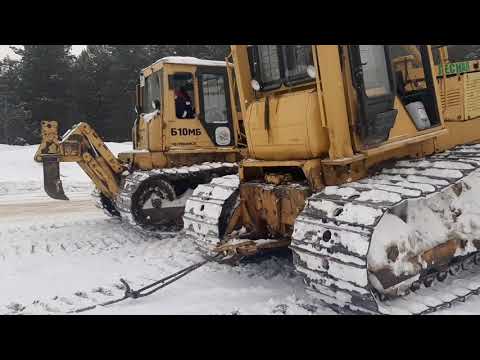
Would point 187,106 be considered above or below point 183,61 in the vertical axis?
below

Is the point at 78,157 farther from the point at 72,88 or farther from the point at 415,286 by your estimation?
the point at 72,88

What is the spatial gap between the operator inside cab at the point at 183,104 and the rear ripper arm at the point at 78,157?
149 cm

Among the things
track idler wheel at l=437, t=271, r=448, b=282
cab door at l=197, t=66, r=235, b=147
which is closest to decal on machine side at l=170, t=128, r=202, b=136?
cab door at l=197, t=66, r=235, b=147

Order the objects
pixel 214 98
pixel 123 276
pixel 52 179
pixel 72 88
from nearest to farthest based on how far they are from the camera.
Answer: pixel 123 276 → pixel 52 179 → pixel 214 98 → pixel 72 88

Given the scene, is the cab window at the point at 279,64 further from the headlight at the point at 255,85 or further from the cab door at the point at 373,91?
the cab door at the point at 373,91

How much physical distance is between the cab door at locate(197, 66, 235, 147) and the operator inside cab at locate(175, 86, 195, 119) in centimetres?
20

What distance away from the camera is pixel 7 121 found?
103ft

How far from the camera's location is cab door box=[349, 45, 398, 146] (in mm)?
4164

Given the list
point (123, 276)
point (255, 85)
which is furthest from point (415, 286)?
point (123, 276)

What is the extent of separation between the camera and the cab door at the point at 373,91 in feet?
13.7

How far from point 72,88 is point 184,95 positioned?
22.1 metres

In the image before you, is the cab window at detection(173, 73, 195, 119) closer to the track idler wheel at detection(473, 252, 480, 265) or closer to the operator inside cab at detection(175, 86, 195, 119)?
the operator inside cab at detection(175, 86, 195, 119)

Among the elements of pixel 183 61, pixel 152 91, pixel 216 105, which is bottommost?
pixel 216 105

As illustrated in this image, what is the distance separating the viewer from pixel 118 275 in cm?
547
